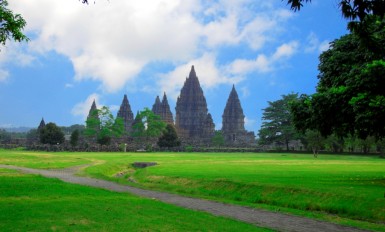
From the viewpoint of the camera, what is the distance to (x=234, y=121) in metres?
171

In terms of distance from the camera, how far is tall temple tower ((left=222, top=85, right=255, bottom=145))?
17125cm

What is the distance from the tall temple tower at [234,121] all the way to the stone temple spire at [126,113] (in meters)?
36.1

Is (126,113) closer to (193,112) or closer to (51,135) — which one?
(193,112)

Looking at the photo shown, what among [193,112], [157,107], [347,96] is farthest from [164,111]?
[347,96]

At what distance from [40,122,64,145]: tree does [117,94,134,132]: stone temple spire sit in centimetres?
5775

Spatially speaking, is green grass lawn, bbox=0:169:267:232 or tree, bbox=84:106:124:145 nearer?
green grass lawn, bbox=0:169:267:232

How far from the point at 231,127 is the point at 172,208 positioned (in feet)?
518

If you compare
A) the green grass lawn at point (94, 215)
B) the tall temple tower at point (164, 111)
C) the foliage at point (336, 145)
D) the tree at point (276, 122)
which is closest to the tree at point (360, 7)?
the green grass lawn at point (94, 215)

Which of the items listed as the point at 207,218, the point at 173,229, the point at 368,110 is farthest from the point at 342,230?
the point at 368,110

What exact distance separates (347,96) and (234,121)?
151 m

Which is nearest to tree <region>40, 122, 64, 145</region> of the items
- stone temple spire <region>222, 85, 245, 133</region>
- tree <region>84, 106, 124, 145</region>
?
tree <region>84, 106, 124, 145</region>

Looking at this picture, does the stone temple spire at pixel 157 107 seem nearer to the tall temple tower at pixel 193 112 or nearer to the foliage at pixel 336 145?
the tall temple tower at pixel 193 112

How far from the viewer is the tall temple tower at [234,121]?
171250mm

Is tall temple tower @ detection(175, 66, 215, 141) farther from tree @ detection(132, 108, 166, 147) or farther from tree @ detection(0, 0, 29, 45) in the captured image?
→ tree @ detection(0, 0, 29, 45)
